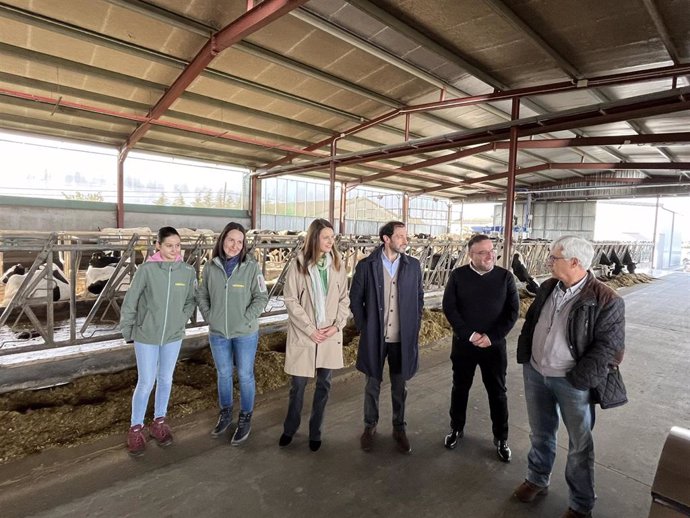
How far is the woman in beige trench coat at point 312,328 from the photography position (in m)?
2.65

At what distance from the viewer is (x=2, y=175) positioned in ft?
41.3

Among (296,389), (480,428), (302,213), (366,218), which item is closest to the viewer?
(296,389)

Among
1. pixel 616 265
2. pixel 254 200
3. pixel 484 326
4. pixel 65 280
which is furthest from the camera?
pixel 254 200

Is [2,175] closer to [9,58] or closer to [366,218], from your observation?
[9,58]

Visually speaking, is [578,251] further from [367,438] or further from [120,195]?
[120,195]

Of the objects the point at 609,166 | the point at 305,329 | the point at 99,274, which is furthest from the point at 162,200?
the point at 609,166

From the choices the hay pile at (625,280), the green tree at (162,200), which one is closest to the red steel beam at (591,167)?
the hay pile at (625,280)

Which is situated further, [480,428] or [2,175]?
[2,175]

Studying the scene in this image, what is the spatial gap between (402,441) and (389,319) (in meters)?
0.86

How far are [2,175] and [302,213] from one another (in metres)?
12.2

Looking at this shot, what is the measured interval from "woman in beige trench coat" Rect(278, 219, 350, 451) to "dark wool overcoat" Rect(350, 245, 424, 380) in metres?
0.19

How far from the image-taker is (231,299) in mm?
2727

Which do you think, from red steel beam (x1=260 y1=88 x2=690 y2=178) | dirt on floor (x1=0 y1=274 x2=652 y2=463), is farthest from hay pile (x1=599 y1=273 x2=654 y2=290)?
dirt on floor (x1=0 y1=274 x2=652 y2=463)

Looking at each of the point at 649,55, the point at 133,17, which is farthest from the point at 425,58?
the point at 133,17
